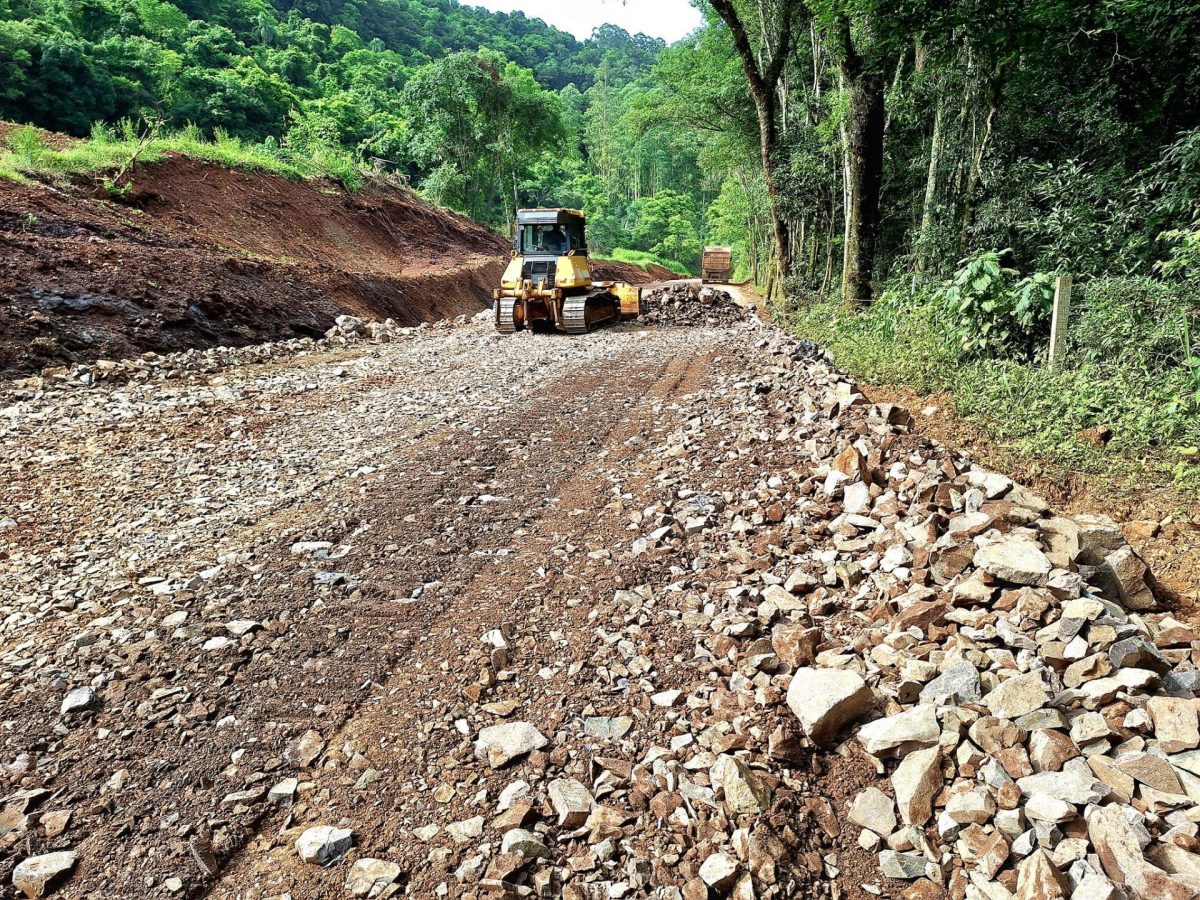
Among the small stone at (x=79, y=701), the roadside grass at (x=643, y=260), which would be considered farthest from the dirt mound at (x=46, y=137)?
the roadside grass at (x=643, y=260)

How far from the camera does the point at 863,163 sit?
9195 mm

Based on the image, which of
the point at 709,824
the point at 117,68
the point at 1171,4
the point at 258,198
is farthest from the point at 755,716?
the point at 117,68

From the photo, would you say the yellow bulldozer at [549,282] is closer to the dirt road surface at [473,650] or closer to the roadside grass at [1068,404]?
the roadside grass at [1068,404]

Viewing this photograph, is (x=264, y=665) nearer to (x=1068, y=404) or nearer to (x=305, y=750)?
(x=305, y=750)

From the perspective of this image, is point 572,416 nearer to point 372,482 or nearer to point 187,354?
point 372,482

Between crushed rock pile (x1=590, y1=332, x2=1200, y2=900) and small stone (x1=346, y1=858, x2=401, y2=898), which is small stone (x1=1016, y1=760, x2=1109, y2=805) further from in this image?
small stone (x1=346, y1=858, x2=401, y2=898)

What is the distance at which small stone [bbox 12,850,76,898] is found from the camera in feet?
6.81

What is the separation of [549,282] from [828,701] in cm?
1223

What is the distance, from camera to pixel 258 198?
17.3m

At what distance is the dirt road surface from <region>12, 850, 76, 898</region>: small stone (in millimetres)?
17

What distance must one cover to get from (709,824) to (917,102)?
12.6 meters

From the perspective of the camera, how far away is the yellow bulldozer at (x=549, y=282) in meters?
13.6

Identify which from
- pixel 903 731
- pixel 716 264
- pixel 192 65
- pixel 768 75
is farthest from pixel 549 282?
pixel 192 65

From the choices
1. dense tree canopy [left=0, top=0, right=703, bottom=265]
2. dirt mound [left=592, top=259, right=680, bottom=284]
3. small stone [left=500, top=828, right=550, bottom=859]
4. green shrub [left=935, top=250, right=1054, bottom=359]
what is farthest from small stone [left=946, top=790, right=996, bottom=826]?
dirt mound [left=592, top=259, right=680, bottom=284]
